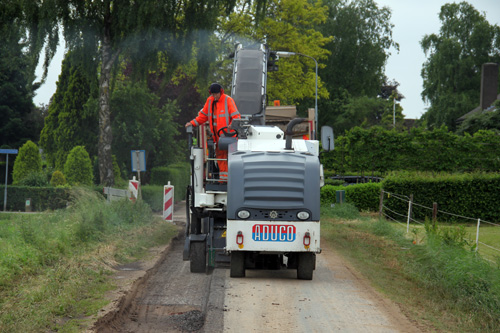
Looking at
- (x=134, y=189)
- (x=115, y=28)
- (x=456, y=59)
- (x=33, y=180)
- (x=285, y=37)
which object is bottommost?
(x=134, y=189)

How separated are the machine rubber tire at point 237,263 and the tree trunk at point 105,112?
18.4 meters

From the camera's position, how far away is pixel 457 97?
64.5 meters

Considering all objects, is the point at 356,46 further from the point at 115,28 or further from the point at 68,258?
the point at 68,258

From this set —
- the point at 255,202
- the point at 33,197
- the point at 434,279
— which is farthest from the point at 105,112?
the point at 434,279

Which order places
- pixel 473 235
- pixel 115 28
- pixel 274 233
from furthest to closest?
pixel 115 28, pixel 473 235, pixel 274 233

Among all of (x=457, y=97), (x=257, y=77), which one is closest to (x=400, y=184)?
(x=257, y=77)

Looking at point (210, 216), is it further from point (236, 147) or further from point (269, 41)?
point (269, 41)

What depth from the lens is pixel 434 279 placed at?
38.6ft

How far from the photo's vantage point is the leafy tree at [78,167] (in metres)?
34.7

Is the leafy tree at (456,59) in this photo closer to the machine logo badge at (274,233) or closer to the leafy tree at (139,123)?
the leafy tree at (139,123)

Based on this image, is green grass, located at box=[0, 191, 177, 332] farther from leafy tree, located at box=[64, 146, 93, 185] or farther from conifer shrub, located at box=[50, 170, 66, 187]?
conifer shrub, located at box=[50, 170, 66, 187]

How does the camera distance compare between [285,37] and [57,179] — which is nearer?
[57,179]

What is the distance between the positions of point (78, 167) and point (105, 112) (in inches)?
259

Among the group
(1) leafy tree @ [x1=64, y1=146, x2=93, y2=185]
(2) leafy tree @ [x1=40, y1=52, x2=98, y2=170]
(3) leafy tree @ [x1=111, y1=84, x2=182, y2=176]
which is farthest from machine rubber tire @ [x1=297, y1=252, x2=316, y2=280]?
(2) leafy tree @ [x1=40, y1=52, x2=98, y2=170]
